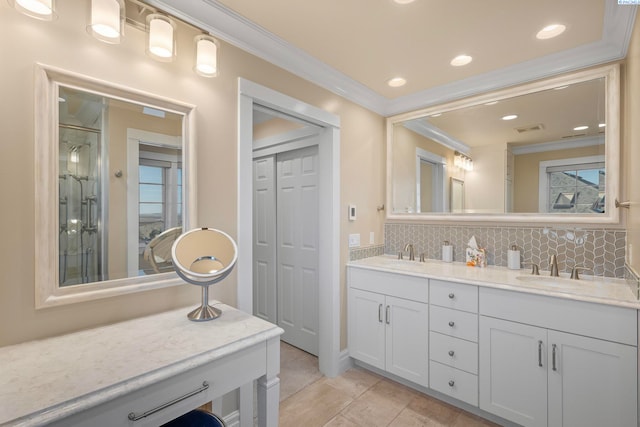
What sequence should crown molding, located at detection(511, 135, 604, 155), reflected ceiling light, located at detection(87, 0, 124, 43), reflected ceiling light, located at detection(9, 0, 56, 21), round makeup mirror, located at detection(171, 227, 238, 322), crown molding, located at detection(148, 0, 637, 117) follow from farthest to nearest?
crown molding, located at detection(511, 135, 604, 155) < crown molding, located at detection(148, 0, 637, 117) < round makeup mirror, located at detection(171, 227, 238, 322) < reflected ceiling light, located at detection(87, 0, 124, 43) < reflected ceiling light, located at detection(9, 0, 56, 21)

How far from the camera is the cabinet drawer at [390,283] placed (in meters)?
2.21

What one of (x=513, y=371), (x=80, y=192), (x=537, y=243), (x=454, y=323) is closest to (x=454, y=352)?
(x=454, y=323)

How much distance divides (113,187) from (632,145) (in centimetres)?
270

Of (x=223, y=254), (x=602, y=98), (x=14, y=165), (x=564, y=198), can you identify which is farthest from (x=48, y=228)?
(x=602, y=98)

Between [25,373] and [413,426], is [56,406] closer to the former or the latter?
[25,373]

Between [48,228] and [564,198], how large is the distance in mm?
2973

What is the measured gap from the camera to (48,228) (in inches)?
47.2

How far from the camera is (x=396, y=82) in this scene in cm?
255

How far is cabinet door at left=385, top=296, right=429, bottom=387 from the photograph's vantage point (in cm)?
219

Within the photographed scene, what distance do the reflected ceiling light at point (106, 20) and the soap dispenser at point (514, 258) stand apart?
2.77 metres

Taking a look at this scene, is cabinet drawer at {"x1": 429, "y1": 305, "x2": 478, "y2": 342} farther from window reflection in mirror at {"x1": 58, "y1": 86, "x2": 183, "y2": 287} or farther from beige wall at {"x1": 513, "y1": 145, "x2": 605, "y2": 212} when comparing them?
window reflection in mirror at {"x1": 58, "y1": 86, "x2": 183, "y2": 287}

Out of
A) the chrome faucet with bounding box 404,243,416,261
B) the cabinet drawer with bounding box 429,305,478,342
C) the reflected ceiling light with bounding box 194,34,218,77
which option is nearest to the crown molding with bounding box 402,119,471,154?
the chrome faucet with bounding box 404,243,416,261

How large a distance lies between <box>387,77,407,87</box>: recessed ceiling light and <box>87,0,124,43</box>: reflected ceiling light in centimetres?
190

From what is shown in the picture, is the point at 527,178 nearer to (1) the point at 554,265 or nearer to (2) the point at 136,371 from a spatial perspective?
(1) the point at 554,265
